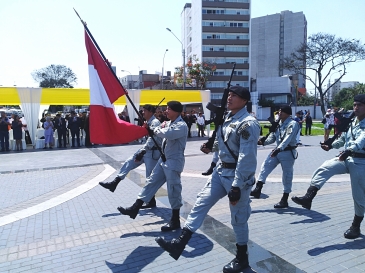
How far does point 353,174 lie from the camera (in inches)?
170

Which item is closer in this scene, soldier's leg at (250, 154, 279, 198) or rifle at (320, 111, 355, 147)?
rifle at (320, 111, 355, 147)

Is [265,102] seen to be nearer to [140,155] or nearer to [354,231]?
[140,155]

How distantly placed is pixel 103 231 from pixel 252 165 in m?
2.76

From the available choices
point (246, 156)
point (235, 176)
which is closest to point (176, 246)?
point (235, 176)

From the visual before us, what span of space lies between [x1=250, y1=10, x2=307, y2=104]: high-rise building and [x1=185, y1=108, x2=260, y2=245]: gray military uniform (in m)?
98.4

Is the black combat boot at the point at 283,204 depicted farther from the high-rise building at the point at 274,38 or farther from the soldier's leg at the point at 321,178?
the high-rise building at the point at 274,38

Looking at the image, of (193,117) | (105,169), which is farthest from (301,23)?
(105,169)

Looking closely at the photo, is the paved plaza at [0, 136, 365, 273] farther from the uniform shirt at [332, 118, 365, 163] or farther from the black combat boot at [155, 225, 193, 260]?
the uniform shirt at [332, 118, 365, 163]

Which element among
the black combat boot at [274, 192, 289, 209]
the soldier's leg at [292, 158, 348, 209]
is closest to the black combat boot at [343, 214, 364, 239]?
the soldier's leg at [292, 158, 348, 209]

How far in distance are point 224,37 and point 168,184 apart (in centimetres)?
7086

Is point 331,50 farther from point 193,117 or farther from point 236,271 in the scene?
point 236,271

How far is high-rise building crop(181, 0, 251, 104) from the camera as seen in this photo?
69.3 metres

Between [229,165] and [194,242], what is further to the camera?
[194,242]

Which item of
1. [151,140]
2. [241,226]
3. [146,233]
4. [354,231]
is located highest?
[151,140]
